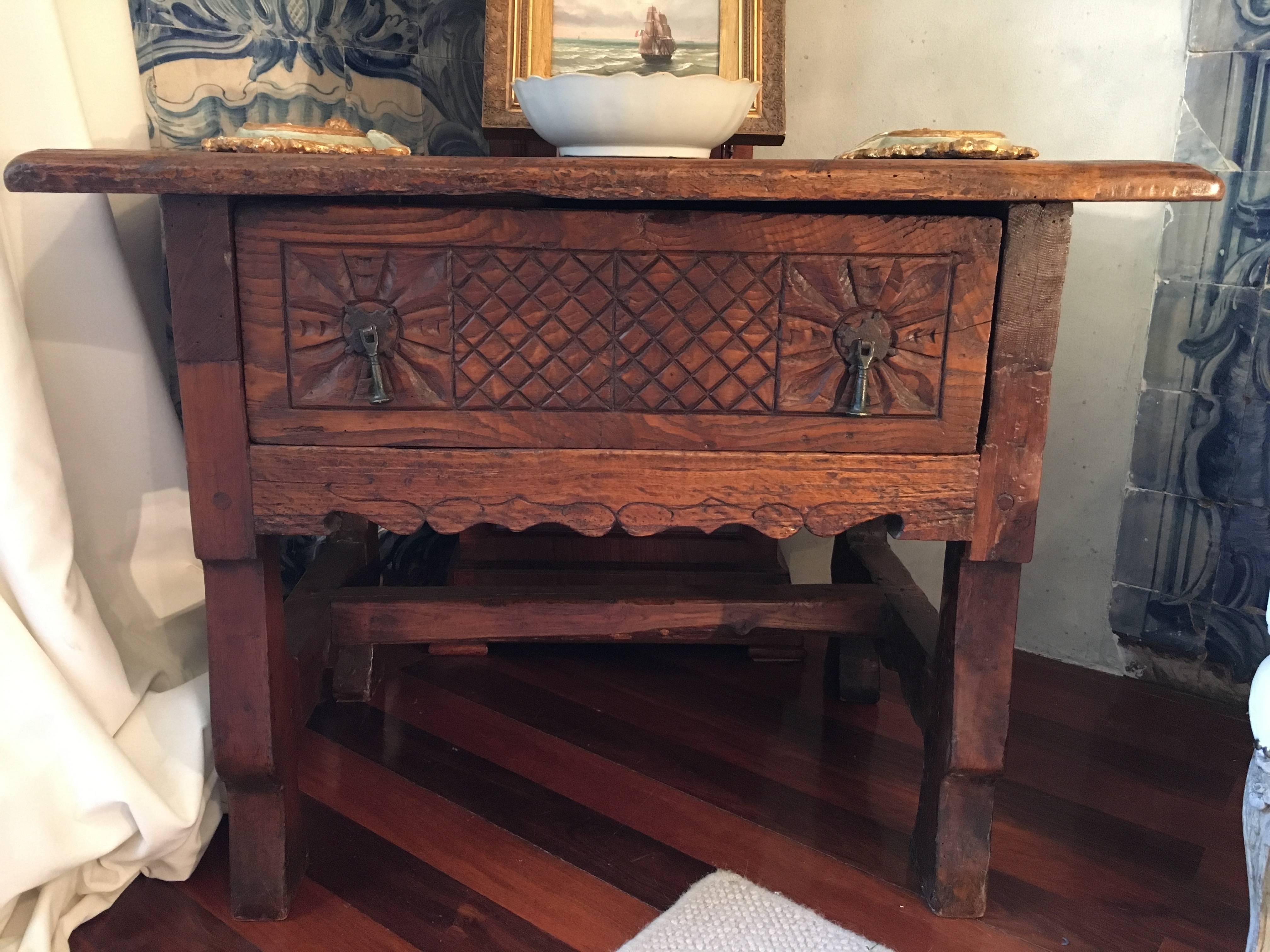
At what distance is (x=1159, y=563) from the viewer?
1369 millimetres

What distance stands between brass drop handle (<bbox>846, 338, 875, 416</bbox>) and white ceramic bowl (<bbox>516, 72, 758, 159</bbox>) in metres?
0.24

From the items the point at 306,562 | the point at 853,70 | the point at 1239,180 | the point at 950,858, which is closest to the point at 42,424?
the point at 306,562

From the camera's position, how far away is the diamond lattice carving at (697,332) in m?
0.78

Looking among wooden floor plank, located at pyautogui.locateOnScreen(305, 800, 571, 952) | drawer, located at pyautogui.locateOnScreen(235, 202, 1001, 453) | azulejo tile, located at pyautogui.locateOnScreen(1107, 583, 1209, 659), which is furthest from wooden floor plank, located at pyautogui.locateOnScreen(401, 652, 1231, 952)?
drawer, located at pyautogui.locateOnScreen(235, 202, 1001, 453)

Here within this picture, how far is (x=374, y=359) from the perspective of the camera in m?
0.77

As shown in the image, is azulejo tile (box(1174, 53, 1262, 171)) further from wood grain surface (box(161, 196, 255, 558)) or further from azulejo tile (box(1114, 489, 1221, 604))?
wood grain surface (box(161, 196, 255, 558))

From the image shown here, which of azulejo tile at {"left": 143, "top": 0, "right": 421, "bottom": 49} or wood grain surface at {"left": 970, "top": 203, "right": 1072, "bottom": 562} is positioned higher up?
azulejo tile at {"left": 143, "top": 0, "right": 421, "bottom": 49}

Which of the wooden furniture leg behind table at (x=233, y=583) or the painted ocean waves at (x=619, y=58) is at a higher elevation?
the painted ocean waves at (x=619, y=58)

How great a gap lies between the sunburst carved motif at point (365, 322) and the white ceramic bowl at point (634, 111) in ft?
0.57

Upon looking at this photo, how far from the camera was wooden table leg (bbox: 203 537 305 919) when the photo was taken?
0.85 metres

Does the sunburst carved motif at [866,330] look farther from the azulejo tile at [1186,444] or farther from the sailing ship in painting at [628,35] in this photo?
the azulejo tile at [1186,444]

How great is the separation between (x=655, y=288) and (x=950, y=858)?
0.61 m

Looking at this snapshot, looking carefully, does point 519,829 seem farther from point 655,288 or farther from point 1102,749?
point 1102,749

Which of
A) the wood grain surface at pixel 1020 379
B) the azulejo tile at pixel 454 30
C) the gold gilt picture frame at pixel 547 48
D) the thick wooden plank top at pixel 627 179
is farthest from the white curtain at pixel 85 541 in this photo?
the wood grain surface at pixel 1020 379
